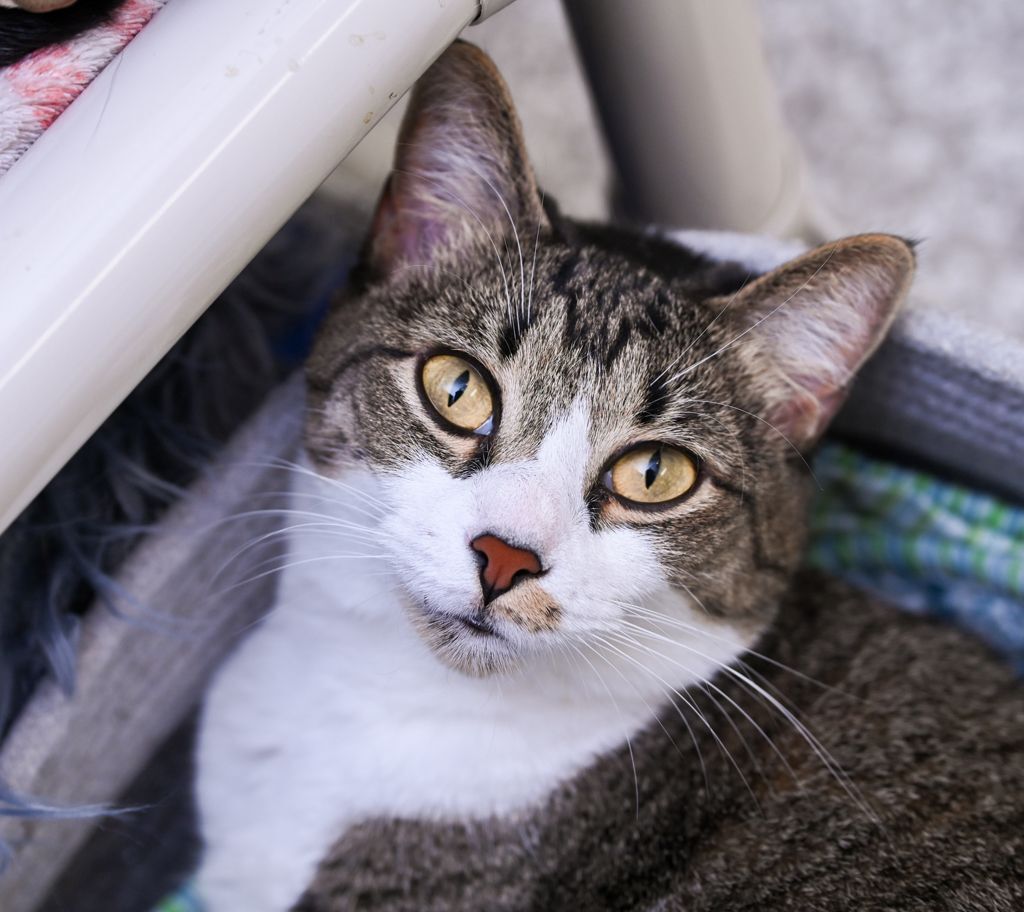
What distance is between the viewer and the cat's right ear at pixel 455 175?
86 cm

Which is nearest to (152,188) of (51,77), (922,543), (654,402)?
(51,77)

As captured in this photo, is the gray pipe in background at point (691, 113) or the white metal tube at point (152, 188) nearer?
the white metal tube at point (152, 188)

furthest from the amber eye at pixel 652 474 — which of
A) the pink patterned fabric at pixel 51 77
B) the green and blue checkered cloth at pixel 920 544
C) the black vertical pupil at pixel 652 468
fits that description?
the pink patterned fabric at pixel 51 77

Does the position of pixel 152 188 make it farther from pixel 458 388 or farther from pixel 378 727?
pixel 378 727

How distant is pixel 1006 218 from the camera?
1.73 m

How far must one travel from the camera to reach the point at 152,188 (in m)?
0.55

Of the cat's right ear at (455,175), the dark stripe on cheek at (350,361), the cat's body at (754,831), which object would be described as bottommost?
the cat's body at (754,831)

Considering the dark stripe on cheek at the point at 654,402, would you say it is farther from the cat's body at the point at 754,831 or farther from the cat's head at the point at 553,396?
the cat's body at the point at 754,831

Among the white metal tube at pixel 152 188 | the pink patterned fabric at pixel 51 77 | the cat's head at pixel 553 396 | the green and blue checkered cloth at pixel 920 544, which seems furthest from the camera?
the green and blue checkered cloth at pixel 920 544

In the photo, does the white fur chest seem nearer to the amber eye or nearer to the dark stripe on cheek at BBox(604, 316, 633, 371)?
the amber eye

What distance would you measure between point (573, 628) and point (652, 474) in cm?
17

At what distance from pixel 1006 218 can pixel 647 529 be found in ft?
4.26

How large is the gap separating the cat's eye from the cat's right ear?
141 mm

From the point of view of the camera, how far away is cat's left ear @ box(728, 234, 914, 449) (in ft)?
2.82
